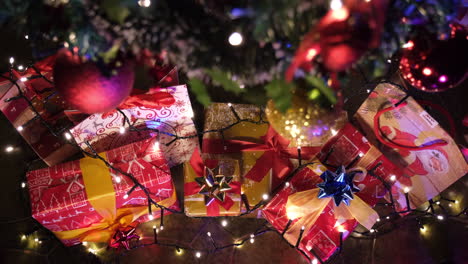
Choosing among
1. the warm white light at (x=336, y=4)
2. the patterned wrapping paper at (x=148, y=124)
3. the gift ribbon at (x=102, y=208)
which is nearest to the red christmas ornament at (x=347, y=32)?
the warm white light at (x=336, y=4)

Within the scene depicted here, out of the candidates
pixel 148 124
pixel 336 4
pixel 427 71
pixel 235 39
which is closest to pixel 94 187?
pixel 148 124

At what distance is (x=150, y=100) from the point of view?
4.39ft

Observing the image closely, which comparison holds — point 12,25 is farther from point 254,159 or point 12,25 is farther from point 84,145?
point 254,159

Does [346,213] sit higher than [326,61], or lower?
lower

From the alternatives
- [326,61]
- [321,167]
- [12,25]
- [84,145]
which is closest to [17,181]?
[84,145]

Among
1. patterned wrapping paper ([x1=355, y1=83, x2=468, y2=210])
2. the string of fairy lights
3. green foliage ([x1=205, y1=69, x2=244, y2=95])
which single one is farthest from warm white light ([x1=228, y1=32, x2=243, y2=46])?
patterned wrapping paper ([x1=355, y1=83, x2=468, y2=210])

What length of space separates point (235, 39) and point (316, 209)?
81cm

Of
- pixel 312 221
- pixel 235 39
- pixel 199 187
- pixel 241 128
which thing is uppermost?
pixel 235 39

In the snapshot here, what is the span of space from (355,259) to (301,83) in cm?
106

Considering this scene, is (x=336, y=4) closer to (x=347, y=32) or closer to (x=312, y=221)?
(x=347, y=32)

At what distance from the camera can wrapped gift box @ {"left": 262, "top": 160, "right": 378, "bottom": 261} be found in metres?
1.37

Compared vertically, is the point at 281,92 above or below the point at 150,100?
above

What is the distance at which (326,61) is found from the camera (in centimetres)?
75

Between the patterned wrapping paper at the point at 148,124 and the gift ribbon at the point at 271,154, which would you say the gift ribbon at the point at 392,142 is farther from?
the patterned wrapping paper at the point at 148,124
